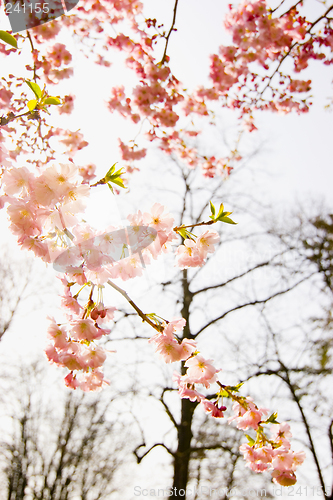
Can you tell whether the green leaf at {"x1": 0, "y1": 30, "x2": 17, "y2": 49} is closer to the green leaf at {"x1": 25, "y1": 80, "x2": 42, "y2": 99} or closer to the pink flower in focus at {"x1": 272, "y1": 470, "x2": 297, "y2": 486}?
the green leaf at {"x1": 25, "y1": 80, "x2": 42, "y2": 99}

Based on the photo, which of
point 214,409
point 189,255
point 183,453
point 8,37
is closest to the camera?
point 8,37

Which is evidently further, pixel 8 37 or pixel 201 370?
pixel 201 370

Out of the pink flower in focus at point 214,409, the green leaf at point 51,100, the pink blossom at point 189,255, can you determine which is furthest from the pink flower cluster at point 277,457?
the green leaf at point 51,100

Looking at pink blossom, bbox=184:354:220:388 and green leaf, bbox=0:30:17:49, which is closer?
green leaf, bbox=0:30:17:49

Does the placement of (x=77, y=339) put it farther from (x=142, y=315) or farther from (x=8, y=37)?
(x=8, y=37)

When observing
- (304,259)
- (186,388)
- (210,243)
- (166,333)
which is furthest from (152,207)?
(304,259)

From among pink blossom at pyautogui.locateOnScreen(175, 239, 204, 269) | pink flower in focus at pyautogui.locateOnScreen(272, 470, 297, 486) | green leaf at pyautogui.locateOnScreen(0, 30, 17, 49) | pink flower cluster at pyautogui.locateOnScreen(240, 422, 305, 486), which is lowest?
pink flower in focus at pyautogui.locateOnScreen(272, 470, 297, 486)

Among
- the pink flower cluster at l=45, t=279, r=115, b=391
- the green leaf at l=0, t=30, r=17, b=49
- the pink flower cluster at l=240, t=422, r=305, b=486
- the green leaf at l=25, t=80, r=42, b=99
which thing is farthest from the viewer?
the pink flower cluster at l=240, t=422, r=305, b=486

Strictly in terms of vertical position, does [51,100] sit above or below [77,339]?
above

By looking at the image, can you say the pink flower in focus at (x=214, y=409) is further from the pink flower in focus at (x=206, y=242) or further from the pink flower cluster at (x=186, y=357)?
the pink flower in focus at (x=206, y=242)

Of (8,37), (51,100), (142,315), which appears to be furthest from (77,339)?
(8,37)

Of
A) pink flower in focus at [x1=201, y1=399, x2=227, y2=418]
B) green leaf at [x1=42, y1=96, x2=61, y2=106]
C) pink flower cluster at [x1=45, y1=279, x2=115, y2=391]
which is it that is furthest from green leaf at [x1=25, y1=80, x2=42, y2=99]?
pink flower in focus at [x1=201, y1=399, x2=227, y2=418]

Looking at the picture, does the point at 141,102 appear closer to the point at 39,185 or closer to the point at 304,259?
the point at 39,185

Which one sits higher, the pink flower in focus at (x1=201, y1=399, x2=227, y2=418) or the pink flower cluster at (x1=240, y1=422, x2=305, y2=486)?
the pink flower in focus at (x1=201, y1=399, x2=227, y2=418)
